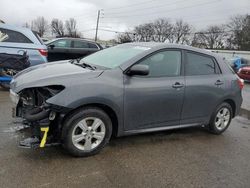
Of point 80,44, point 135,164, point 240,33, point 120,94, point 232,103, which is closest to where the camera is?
point 135,164

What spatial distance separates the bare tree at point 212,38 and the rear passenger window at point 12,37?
56.1 m

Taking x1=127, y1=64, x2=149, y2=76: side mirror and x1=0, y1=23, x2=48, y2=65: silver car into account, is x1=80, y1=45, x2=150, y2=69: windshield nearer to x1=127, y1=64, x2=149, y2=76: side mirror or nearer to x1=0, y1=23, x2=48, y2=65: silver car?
Answer: x1=127, y1=64, x2=149, y2=76: side mirror

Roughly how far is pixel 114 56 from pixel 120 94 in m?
0.97

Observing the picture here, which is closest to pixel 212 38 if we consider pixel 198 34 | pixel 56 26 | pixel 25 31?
pixel 198 34

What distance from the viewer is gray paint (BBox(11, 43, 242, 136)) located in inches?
155

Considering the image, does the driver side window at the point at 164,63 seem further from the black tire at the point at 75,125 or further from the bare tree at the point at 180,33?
the bare tree at the point at 180,33

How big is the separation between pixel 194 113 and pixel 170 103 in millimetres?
→ 650

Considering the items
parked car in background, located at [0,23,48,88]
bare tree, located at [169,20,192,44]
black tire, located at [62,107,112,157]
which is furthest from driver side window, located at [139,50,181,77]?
bare tree, located at [169,20,192,44]

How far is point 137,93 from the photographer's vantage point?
4.35 metres

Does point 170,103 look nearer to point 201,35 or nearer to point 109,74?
point 109,74

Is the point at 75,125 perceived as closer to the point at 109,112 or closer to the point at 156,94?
the point at 109,112

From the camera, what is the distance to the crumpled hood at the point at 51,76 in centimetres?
390

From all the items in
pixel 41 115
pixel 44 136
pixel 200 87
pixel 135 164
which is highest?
pixel 200 87

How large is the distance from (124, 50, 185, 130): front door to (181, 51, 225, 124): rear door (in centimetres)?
16
